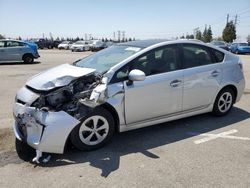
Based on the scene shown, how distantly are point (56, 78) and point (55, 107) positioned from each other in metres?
0.47

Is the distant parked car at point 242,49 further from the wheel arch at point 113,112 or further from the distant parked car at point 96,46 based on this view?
the wheel arch at point 113,112

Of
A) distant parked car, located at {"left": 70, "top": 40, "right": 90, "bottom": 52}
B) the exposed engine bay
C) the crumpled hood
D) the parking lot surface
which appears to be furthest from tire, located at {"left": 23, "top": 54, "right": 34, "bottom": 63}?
distant parked car, located at {"left": 70, "top": 40, "right": 90, "bottom": 52}

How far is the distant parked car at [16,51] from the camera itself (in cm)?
1769

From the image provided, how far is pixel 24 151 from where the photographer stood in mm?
4363

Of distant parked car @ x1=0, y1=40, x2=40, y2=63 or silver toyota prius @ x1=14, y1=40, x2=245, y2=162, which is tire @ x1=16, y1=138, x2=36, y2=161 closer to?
silver toyota prius @ x1=14, y1=40, x2=245, y2=162

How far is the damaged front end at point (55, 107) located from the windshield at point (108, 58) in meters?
0.48

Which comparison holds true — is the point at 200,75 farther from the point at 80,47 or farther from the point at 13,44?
the point at 80,47

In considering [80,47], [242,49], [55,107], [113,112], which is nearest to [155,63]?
[113,112]

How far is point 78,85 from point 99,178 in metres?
1.35

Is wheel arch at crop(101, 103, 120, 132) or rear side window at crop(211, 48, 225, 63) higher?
rear side window at crop(211, 48, 225, 63)

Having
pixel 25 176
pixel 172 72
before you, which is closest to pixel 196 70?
pixel 172 72

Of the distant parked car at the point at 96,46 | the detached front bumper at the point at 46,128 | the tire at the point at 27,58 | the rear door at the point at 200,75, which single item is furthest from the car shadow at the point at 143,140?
the distant parked car at the point at 96,46

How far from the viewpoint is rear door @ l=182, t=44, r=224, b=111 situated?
5.21m

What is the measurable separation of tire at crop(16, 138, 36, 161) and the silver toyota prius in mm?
68
